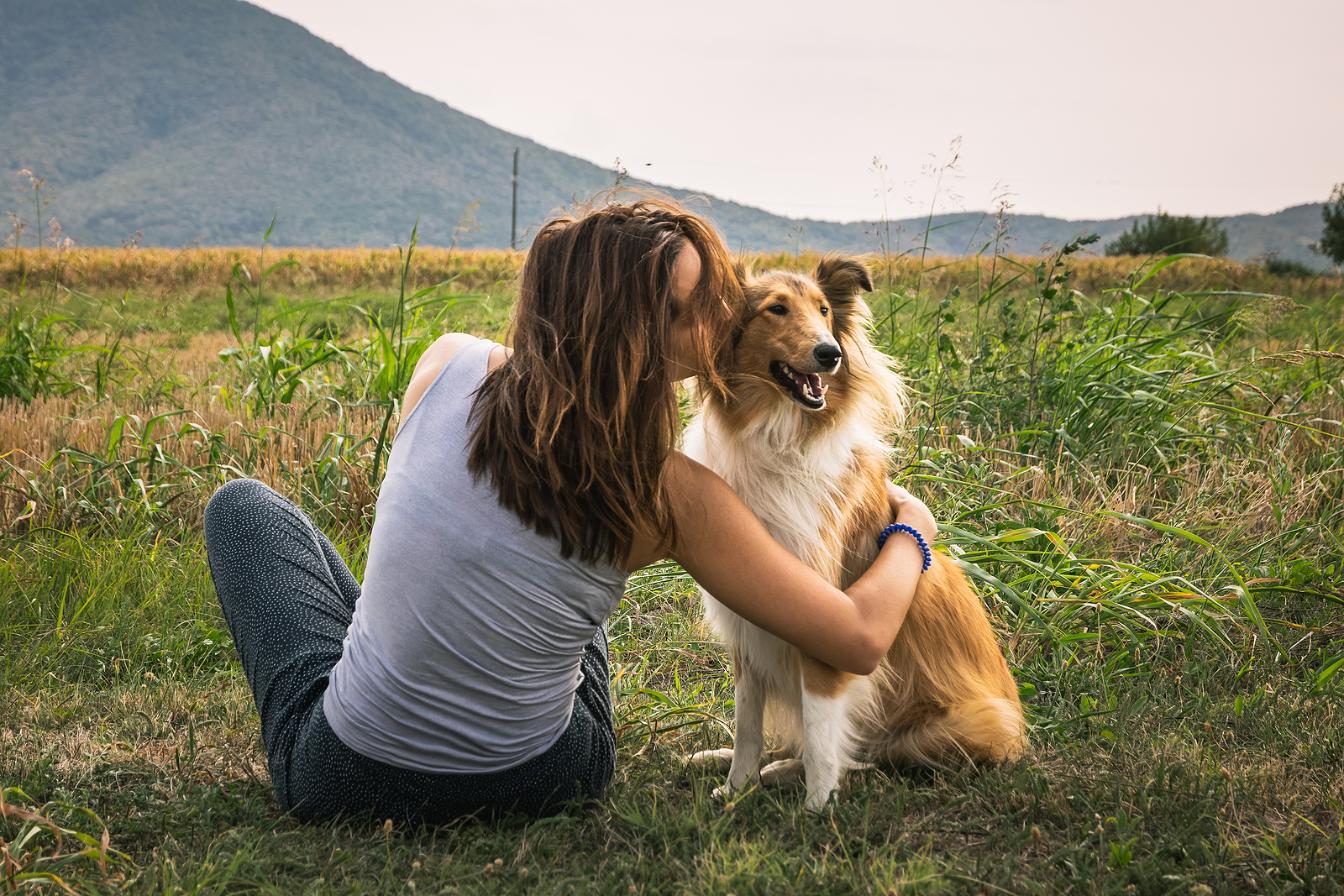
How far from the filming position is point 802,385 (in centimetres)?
224

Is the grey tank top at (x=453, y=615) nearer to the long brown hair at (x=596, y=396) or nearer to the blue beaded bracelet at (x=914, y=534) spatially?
the long brown hair at (x=596, y=396)

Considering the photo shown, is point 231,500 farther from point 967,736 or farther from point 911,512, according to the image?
point 967,736

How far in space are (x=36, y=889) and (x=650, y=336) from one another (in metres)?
1.70

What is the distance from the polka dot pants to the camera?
1936mm

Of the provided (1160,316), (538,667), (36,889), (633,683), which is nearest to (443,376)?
(538,667)

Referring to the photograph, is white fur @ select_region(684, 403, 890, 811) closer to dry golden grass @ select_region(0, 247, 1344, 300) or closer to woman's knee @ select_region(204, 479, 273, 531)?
woman's knee @ select_region(204, 479, 273, 531)

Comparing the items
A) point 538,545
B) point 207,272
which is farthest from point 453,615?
point 207,272

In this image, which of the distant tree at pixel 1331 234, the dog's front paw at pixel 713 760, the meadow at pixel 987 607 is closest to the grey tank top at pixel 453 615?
the meadow at pixel 987 607

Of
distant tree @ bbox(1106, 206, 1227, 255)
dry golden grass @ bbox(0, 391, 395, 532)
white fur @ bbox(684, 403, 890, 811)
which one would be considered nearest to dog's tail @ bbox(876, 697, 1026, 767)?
white fur @ bbox(684, 403, 890, 811)

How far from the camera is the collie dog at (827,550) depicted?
2.21 metres

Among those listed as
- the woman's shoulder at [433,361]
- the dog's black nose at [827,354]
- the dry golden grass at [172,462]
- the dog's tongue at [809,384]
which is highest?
the dog's black nose at [827,354]

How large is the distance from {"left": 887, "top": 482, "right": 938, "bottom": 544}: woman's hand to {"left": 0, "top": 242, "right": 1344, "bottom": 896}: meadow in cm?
70

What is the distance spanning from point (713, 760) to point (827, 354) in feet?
4.25

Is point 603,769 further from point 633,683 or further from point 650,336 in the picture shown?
point 650,336
